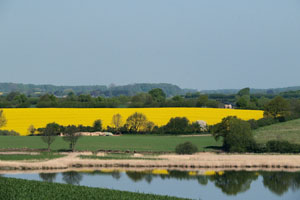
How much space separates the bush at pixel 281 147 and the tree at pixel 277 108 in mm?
20145

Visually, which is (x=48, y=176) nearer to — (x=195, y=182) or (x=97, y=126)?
(x=195, y=182)

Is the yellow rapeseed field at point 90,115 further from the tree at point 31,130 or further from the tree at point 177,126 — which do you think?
the tree at point 177,126

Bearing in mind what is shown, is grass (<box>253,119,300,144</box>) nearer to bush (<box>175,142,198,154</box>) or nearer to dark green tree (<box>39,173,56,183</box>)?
bush (<box>175,142,198,154</box>)

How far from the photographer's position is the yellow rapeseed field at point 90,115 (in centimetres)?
7406

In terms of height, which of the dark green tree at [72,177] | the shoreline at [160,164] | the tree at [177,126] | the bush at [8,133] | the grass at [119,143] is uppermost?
the tree at [177,126]

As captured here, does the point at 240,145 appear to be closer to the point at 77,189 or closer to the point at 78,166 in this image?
the point at 78,166

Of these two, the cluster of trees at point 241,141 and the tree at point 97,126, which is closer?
the cluster of trees at point 241,141

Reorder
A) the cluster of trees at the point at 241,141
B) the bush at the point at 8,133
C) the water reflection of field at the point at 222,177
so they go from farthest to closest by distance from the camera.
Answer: the bush at the point at 8,133 → the cluster of trees at the point at 241,141 → the water reflection of field at the point at 222,177

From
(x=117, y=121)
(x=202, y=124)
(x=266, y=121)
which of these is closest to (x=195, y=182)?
(x=266, y=121)

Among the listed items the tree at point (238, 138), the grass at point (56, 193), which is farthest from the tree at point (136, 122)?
the grass at point (56, 193)

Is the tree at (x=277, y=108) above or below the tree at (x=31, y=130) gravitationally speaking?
above

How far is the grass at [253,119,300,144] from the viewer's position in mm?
57044

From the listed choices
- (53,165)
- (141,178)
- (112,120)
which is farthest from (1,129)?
(141,178)

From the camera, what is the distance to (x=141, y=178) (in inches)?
1585
